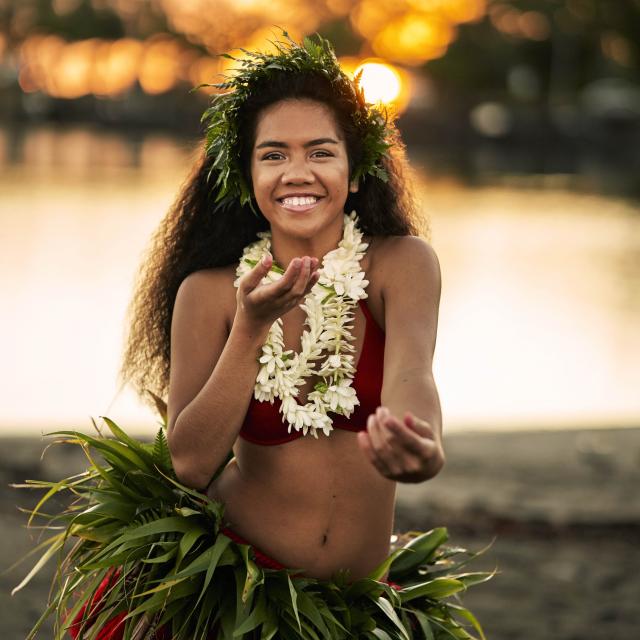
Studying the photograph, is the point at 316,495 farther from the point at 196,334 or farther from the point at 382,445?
the point at 382,445

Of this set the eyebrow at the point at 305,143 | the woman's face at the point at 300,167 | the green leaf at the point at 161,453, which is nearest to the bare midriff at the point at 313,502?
the green leaf at the point at 161,453

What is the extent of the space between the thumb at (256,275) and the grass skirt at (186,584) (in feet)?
1.80

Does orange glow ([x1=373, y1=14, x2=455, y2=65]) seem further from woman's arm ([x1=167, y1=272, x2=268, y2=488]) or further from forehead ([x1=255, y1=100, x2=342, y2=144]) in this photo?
woman's arm ([x1=167, y1=272, x2=268, y2=488])

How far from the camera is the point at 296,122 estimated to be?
2465mm

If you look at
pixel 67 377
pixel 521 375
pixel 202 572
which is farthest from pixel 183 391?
pixel 521 375

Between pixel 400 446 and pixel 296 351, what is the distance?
646 mm

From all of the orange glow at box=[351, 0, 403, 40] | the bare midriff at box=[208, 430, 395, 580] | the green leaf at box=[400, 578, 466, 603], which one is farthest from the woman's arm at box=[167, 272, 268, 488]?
the orange glow at box=[351, 0, 403, 40]

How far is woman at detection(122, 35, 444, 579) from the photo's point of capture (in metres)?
2.38

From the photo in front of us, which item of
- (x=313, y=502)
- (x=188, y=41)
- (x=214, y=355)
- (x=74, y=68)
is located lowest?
(x=313, y=502)

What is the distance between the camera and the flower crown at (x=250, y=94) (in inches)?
99.3

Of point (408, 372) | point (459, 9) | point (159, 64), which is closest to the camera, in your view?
point (408, 372)

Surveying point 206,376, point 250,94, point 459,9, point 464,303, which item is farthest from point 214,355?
point 459,9

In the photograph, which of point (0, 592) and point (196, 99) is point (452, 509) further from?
point (196, 99)

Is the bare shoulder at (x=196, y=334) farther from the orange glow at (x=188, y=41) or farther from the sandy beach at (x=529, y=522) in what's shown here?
the orange glow at (x=188, y=41)
